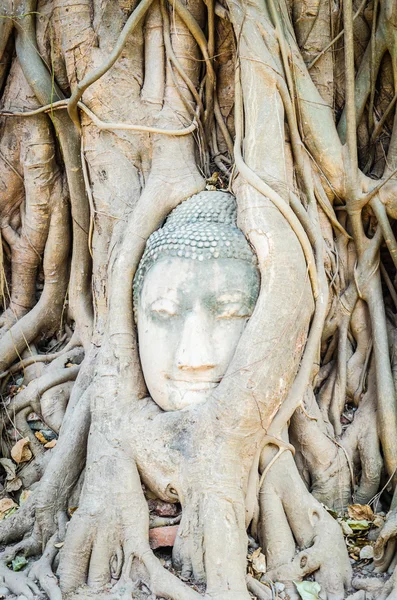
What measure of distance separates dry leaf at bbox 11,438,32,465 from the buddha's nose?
1.14 meters

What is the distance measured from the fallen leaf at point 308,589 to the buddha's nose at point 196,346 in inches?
33.6

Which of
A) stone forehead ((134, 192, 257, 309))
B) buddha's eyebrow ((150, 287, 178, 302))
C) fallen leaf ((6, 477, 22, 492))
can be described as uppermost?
stone forehead ((134, 192, 257, 309))

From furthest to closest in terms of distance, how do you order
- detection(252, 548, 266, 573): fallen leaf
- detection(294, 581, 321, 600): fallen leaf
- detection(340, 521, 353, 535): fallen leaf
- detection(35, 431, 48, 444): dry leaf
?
detection(35, 431, 48, 444): dry leaf < detection(340, 521, 353, 535): fallen leaf < detection(252, 548, 266, 573): fallen leaf < detection(294, 581, 321, 600): fallen leaf

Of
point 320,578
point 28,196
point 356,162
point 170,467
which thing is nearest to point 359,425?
point 320,578

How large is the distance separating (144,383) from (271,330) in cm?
62

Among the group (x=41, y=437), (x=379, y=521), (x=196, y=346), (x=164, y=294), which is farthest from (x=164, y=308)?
(x=379, y=521)

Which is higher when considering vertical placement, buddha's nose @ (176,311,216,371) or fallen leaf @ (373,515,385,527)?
buddha's nose @ (176,311,216,371)

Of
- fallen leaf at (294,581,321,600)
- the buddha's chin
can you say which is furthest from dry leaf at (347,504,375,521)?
the buddha's chin

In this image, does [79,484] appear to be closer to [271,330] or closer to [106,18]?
[271,330]

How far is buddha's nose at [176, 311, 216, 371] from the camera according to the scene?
2.76 m

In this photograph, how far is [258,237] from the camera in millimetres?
2850

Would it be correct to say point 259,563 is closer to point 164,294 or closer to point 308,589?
point 308,589

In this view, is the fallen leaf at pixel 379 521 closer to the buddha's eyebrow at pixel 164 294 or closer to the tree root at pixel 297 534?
the tree root at pixel 297 534

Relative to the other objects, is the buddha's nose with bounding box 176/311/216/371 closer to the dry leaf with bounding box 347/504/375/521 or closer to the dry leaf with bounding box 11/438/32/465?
the dry leaf with bounding box 347/504/375/521
